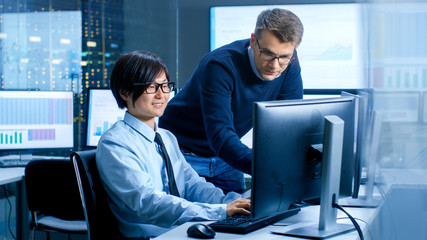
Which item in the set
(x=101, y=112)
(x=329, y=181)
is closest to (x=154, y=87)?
(x=329, y=181)

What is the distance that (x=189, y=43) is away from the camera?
4.19 m

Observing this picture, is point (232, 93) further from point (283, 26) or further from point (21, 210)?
point (21, 210)

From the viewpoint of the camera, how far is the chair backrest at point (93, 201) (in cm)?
163

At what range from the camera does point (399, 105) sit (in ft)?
2.73

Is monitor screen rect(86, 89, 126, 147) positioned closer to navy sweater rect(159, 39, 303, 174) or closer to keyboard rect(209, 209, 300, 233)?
navy sweater rect(159, 39, 303, 174)

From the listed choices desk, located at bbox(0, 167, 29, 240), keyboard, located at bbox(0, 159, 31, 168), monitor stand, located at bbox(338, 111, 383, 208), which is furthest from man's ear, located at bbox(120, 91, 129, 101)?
keyboard, located at bbox(0, 159, 31, 168)

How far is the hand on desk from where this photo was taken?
5.03ft

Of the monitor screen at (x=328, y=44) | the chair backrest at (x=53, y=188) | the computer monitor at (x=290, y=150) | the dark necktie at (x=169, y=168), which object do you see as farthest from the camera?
the monitor screen at (x=328, y=44)

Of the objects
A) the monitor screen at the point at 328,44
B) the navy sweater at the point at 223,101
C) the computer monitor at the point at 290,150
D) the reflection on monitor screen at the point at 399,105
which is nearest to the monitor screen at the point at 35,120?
the navy sweater at the point at 223,101

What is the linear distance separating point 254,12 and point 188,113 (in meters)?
2.15

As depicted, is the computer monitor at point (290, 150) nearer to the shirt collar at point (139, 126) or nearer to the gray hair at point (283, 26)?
the gray hair at point (283, 26)

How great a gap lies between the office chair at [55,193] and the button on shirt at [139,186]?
39.8 inches

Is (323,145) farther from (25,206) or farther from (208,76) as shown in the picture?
(25,206)

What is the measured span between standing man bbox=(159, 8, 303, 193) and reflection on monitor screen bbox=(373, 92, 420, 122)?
30.1 inches
